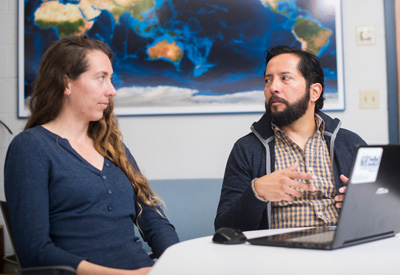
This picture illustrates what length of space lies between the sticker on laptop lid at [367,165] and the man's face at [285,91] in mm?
908

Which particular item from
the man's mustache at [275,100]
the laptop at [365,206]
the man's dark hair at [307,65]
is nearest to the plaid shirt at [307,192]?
the man's mustache at [275,100]


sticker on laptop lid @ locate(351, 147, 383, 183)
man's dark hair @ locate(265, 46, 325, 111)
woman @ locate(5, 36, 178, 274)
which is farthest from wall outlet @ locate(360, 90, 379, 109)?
sticker on laptop lid @ locate(351, 147, 383, 183)

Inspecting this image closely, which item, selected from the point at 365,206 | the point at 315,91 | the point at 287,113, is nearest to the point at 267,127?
the point at 287,113

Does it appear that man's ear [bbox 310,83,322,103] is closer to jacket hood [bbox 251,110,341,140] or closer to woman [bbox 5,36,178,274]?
jacket hood [bbox 251,110,341,140]

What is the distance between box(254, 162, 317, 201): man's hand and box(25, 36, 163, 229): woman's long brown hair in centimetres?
50


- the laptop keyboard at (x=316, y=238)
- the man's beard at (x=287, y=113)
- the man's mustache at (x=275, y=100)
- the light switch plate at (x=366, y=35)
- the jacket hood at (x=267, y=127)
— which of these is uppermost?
the light switch plate at (x=366, y=35)

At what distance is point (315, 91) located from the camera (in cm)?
220

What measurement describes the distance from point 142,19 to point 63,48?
1271mm

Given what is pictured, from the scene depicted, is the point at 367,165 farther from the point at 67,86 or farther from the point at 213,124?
the point at 213,124

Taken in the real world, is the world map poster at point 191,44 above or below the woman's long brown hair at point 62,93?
above

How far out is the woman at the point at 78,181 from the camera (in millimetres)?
1430

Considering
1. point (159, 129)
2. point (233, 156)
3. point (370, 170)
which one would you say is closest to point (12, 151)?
point (233, 156)

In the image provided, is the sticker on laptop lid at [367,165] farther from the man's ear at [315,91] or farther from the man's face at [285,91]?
the man's ear at [315,91]

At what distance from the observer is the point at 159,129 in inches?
114
